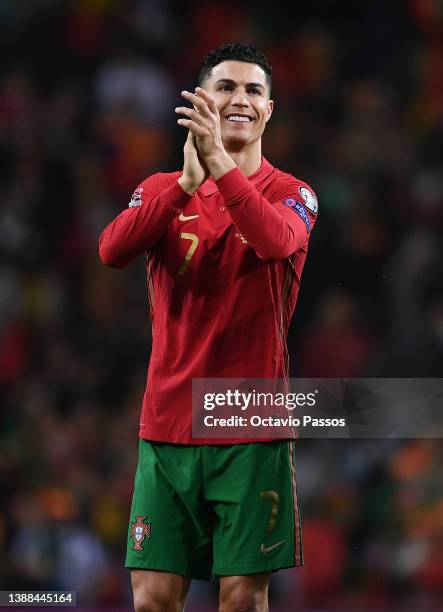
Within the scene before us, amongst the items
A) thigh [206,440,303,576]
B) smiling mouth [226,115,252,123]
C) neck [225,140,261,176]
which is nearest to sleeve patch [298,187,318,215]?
neck [225,140,261,176]

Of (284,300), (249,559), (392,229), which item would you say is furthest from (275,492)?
(392,229)

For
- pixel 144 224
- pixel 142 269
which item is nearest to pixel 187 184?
pixel 144 224

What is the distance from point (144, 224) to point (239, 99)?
50cm

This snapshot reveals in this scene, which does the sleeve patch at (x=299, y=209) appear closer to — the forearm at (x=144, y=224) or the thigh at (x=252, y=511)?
the forearm at (x=144, y=224)

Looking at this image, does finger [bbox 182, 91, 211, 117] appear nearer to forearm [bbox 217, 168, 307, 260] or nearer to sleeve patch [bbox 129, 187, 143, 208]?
forearm [bbox 217, 168, 307, 260]

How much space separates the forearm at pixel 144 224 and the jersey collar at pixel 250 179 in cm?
22

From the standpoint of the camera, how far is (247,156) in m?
3.46

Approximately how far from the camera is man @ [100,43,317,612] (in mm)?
3207

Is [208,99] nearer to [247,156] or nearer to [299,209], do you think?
[247,156]

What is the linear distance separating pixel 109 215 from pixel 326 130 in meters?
1.49

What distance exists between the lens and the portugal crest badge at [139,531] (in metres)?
3.26

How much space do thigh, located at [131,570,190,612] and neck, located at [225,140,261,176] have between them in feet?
4.03

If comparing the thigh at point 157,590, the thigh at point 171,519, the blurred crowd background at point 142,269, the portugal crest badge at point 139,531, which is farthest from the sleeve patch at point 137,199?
the blurred crowd background at point 142,269

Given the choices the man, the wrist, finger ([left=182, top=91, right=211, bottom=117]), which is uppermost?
finger ([left=182, top=91, right=211, bottom=117])
